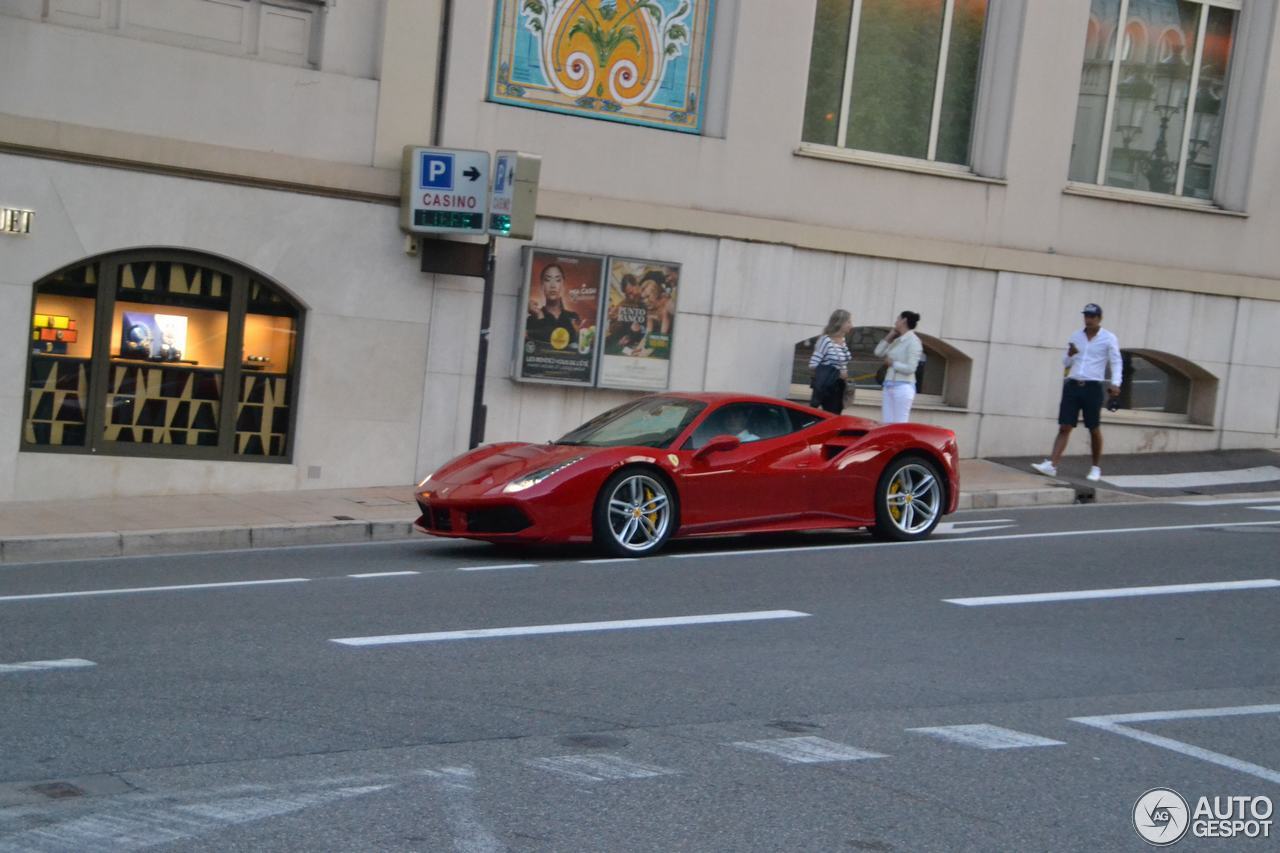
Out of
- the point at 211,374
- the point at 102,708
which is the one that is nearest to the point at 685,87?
the point at 211,374

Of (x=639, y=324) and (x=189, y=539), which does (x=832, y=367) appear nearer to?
(x=639, y=324)

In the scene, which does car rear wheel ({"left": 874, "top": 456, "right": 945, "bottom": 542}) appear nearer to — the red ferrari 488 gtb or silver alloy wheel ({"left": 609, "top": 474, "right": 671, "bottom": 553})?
the red ferrari 488 gtb

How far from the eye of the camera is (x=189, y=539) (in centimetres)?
1252

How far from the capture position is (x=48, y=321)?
49.4 ft

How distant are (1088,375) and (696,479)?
6755 mm

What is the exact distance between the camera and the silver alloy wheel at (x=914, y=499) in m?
12.8

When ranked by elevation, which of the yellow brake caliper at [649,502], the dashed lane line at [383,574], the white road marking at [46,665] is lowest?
the dashed lane line at [383,574]

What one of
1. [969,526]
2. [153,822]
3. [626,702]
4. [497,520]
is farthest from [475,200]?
[153,822]

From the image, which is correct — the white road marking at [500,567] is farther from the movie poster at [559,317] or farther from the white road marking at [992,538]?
the movie poster at [559,317]

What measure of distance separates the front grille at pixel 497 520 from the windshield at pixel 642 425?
3.41 ft

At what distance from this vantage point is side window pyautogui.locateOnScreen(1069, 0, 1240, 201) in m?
19.7

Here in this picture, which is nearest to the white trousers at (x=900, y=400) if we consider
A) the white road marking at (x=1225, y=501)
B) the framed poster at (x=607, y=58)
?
the white road marking at (x=1225, y=501)

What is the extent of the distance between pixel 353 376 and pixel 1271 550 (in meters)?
9.06

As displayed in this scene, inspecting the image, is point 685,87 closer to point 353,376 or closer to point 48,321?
point 353,376
